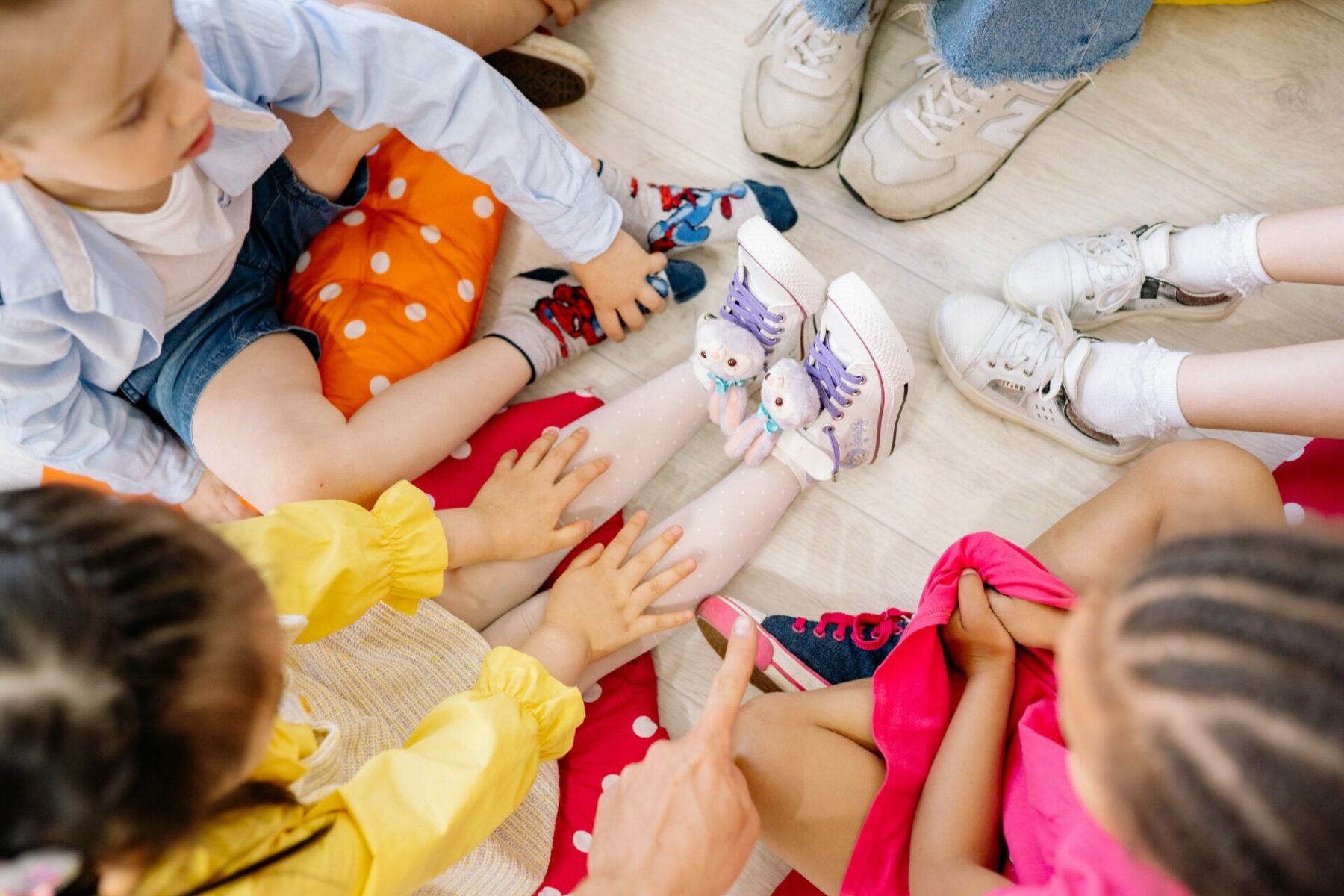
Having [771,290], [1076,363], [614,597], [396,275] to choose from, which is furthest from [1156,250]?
[396,275]

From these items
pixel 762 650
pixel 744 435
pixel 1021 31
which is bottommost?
pixel 762 650

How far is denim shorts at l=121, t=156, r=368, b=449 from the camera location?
0.78 meters

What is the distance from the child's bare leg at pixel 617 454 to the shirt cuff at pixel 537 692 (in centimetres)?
12

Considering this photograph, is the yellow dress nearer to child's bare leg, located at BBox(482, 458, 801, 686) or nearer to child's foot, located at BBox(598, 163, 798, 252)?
child's bare leg, located at BBox(482, 458, 801, 686)

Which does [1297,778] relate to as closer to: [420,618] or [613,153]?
[420,618]

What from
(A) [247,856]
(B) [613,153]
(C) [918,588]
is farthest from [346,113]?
(C) [918,588]

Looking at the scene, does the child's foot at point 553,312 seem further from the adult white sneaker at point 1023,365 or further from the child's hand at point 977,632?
the child's hand at point 977,632

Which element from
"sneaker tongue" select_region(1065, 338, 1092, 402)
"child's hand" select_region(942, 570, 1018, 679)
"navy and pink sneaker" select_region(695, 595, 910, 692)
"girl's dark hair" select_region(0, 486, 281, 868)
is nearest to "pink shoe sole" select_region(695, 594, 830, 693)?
"navy and pink sneaker" select_region(695, 595, 910, 692)

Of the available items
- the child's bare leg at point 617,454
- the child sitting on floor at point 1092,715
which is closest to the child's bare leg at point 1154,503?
the child sitting on floor at point 1092,715

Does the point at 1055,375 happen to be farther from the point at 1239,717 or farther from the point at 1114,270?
the point at 1239,717

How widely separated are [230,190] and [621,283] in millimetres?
357

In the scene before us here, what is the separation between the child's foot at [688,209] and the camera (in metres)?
0.93

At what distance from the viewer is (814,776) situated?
704 mm

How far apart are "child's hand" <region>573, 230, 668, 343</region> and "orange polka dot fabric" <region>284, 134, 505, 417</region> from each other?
0.39ft
